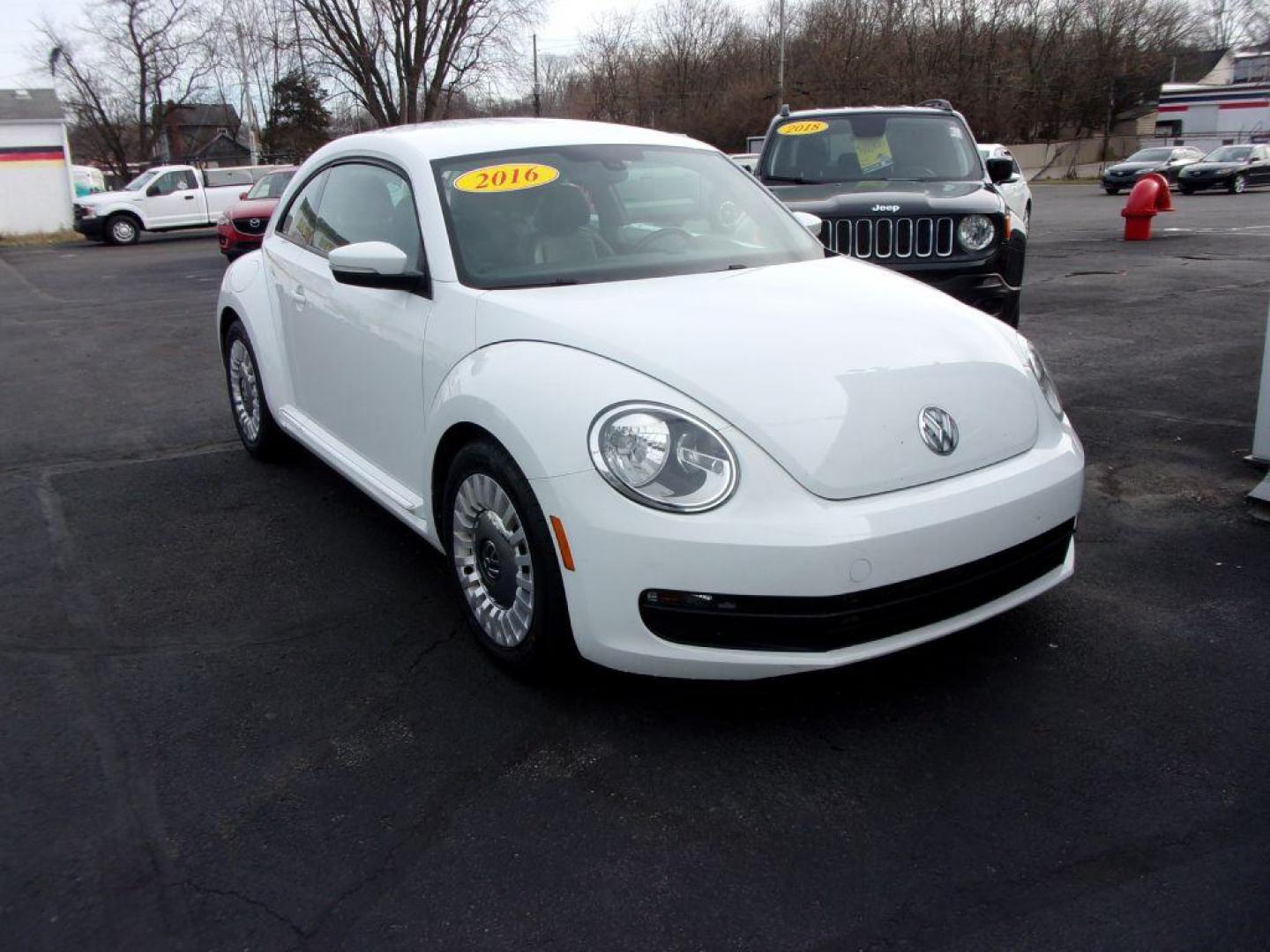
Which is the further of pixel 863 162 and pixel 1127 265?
pixel 1127 265

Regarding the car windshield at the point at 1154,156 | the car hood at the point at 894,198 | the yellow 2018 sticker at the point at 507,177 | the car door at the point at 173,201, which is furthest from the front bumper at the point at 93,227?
the car windshield at the point at 1154,156

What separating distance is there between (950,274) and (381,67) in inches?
1451

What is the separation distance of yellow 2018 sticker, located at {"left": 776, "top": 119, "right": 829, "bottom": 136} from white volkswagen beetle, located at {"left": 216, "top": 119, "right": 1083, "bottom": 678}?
4945 millimetres

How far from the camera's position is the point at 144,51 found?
54375 mm

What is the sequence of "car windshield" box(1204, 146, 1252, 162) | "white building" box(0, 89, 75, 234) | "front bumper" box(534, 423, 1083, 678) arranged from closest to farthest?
"front bumper" box(534, 423, 1083, 678) → "white building" box(0, 89, 75, 234) → "car windshield" box(1204, 146, 1252, 162)

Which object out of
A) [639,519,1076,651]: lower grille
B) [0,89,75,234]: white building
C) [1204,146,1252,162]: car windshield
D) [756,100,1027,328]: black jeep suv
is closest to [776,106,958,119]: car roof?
[756,100,1027,328]: black jeep suv

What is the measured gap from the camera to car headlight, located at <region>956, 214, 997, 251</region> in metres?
7.39

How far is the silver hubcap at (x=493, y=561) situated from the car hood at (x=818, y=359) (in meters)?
0.47

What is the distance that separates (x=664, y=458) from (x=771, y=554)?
0.38 meters

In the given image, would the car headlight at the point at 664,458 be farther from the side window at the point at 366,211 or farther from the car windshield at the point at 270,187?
the car windshield at the point at 270,187

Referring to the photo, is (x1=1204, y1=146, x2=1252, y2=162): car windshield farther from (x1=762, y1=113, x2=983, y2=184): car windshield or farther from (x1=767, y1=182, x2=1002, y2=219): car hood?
(x1=767, y1=182, x2=1002, y2=219): car hood

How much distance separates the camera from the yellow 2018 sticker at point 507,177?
3938 millimetres

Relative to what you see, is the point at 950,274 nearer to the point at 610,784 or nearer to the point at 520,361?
the point at 520,361

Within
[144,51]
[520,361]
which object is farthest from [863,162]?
[144,51]
